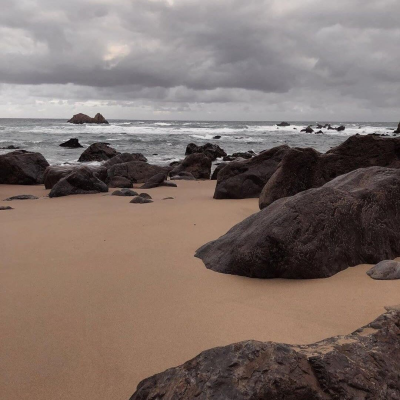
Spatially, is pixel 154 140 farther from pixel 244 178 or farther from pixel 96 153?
pixel 244 178

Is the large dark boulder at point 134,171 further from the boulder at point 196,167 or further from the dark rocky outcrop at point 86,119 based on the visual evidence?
the dark rocky outcrop at point 86,119

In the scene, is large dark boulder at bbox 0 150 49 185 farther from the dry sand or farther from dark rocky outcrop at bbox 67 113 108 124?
dark rocky outcrop at bbox 67 113 108 124

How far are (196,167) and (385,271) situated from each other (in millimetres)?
12024

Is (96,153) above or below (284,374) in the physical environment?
below

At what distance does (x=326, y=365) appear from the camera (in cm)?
151

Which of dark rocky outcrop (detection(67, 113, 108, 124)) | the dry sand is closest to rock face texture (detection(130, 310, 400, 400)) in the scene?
the dry sand

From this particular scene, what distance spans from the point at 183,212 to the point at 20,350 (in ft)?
14.0

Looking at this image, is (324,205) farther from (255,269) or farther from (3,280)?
(3,280)

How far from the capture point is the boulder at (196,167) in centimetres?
1485

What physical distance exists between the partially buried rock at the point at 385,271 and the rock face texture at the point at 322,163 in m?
3.06

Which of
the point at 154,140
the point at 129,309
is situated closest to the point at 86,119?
the point at 154,140

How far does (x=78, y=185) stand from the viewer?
31.4 feet

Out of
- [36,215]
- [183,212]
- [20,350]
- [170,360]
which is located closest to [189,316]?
[170,360]

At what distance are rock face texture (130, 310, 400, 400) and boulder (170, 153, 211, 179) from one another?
43.4 feet
